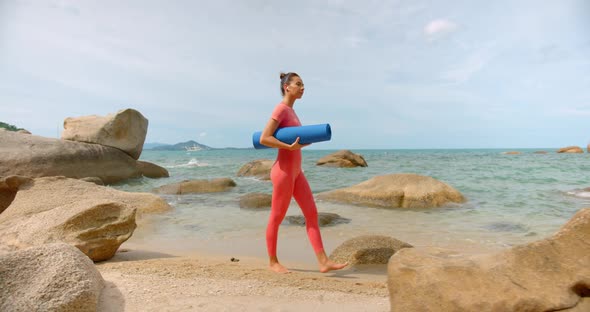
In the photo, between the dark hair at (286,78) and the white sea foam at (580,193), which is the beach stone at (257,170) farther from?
the dark hair at (286,78)

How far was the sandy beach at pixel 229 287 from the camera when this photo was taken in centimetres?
280

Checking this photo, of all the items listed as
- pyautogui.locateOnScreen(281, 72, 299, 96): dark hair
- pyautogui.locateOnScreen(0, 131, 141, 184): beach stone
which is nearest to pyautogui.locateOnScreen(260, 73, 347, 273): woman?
pyautogui.locateOnScreen(281, 72, 299, 96): dark hair

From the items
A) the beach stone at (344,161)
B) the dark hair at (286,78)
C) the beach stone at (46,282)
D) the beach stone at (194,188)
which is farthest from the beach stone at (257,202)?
the beach stone at (344,161)

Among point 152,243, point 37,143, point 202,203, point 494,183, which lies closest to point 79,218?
point 152,243

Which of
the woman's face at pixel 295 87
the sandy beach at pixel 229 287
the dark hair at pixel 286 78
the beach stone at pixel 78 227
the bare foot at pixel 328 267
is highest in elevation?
the dark hair at pixel 286 78

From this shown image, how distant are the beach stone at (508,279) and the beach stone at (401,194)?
702 cm

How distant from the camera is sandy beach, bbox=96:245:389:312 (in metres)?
2.80

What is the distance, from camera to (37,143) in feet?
44.1

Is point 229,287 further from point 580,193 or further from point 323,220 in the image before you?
point 580,193

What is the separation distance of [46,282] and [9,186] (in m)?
4.18

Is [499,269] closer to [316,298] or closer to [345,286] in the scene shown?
[316,298]

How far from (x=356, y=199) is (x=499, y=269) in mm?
7651

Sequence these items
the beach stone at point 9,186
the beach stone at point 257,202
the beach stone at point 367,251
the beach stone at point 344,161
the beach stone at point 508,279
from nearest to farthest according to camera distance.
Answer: the beach stone at point 508,279 < the beach stone at point 367,251 < the beach stone at point 9,186 < the beach stone at point 257,202 < the beach stone at point 344,161

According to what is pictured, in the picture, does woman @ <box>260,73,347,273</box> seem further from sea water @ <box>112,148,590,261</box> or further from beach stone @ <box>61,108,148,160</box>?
beach stone @ <box>61,108,148,160</box>
